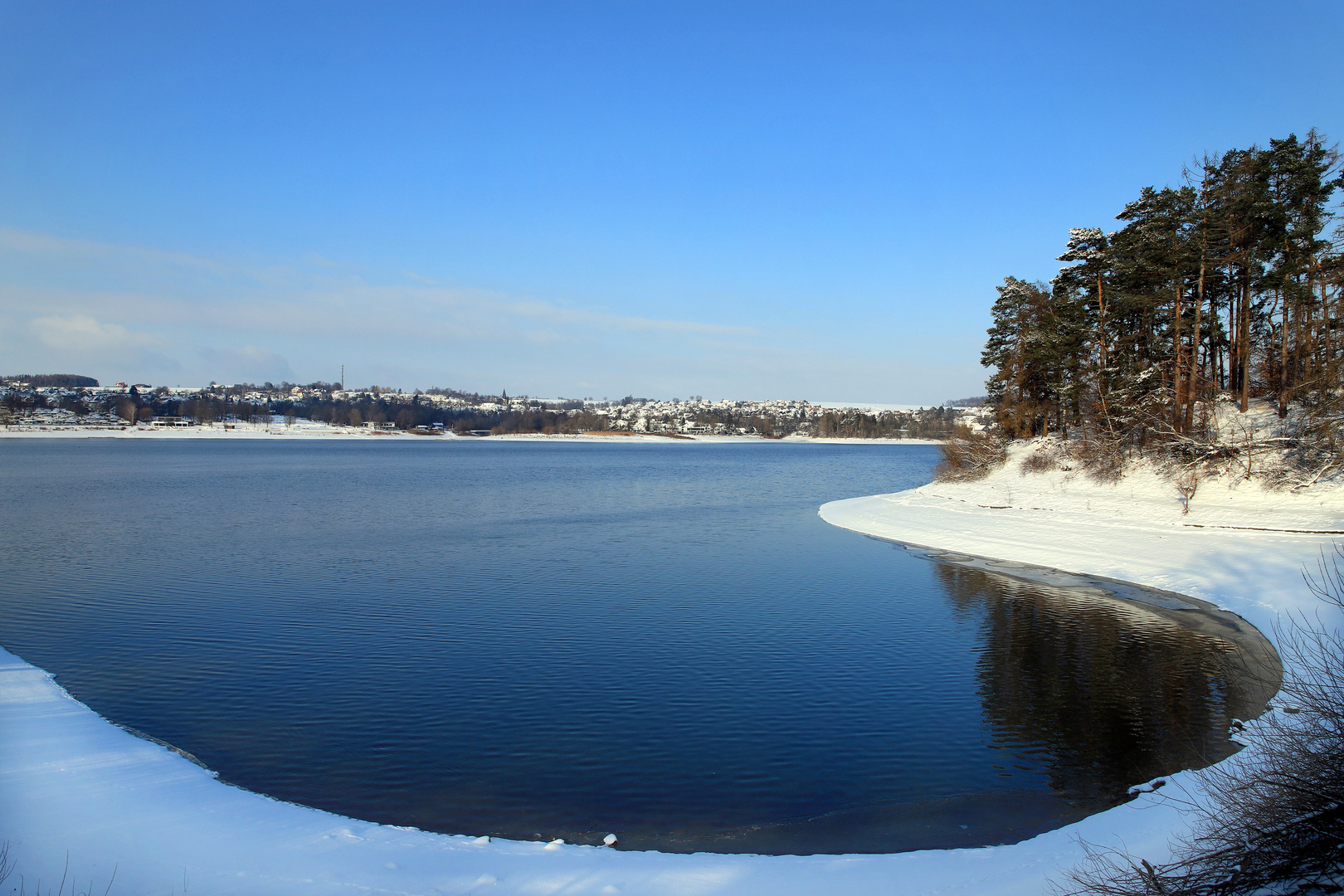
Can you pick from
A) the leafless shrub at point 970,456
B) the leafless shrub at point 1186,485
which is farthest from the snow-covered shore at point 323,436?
the leafless shrub at point 1186,485

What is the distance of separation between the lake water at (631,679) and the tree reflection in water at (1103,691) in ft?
0.19

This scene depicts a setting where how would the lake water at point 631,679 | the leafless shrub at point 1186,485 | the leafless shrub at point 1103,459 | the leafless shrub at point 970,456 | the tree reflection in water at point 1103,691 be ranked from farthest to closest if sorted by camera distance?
the leafless shrub at point 970,456 → the leafless shrub at point 1103,459 → the leafless shrub at point 1186,485 → the tree reflection in water at point 1103,691 → the lake water at point 631,679

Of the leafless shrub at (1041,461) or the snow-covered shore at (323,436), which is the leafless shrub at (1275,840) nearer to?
the leafless shrub at (1041,461)

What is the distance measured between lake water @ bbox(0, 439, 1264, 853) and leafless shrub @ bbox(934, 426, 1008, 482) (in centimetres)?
1742

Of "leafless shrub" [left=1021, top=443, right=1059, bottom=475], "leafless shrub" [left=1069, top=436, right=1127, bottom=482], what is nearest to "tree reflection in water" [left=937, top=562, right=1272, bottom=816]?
"leafless shrub" [left=1069, top=436, right=1127, bottom=482]

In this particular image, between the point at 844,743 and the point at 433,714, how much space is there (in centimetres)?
533

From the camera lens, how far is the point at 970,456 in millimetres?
41844

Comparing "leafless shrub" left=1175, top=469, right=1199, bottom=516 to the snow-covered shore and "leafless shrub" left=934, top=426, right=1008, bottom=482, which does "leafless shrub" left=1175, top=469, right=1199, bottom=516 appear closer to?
"leafless shrub" left=934, top=426, right=1008, bottom=482

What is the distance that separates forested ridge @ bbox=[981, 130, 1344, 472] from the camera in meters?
26.9

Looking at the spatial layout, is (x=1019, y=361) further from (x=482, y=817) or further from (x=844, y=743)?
(x=482, y=817)

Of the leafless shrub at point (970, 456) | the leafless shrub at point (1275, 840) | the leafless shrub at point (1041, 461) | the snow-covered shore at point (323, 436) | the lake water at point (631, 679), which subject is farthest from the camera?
the snow-covered shore at point (323, 436)

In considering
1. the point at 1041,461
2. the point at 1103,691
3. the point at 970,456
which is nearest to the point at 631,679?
the point at 1103,691

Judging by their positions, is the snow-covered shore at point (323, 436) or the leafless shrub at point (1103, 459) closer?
the leafless shrub at point (1103, 459)

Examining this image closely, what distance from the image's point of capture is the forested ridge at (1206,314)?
26.9 m
